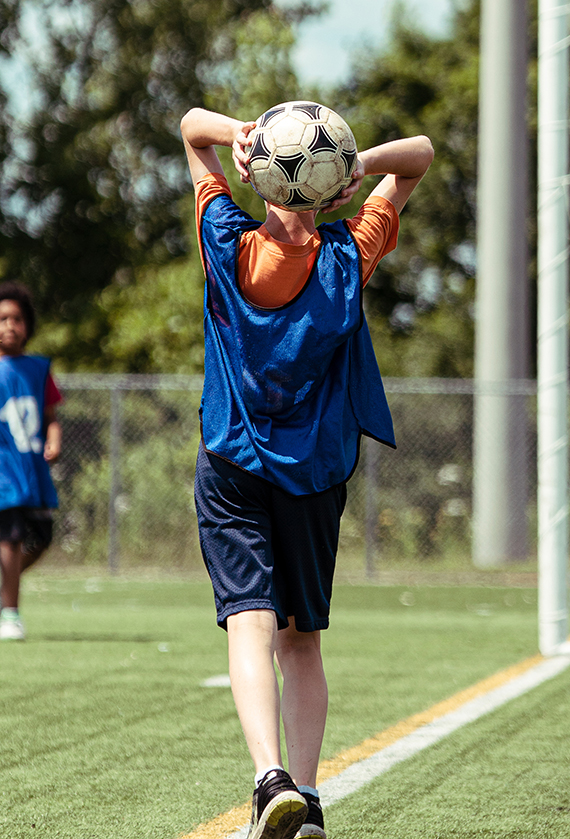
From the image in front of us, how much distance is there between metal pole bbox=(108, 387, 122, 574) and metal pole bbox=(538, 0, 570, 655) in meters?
7.07

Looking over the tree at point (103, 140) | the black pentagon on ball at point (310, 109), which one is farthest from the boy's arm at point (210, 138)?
the tree at point (103, 140)

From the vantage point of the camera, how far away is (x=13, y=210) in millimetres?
28875

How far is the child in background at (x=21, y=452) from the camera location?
304 inches

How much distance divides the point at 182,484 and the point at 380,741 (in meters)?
10.2

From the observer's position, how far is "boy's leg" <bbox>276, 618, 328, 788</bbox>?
10.8 ft

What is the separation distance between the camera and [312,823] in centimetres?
316

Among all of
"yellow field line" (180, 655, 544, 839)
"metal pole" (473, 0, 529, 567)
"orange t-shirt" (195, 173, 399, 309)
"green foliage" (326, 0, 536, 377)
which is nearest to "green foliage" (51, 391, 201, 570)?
"metal pole" (473, 0, 529, 567)

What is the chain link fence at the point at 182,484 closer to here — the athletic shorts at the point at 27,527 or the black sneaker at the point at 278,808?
the athletic shorts at the point at 27,527

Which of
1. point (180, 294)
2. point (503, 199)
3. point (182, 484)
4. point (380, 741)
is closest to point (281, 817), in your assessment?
point (380, 741)

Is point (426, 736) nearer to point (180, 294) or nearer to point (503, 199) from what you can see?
point (503, 199)

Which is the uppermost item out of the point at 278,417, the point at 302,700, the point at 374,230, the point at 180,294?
the point at 180,294

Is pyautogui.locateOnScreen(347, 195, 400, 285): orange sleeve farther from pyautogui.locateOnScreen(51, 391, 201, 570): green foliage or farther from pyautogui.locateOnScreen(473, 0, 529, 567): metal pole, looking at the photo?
pyautogui.locateOnScreen(473, 0, 529, 567): metal pole

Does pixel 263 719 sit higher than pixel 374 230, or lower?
lower

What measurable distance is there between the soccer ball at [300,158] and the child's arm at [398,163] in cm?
15
